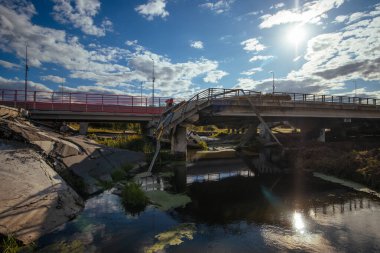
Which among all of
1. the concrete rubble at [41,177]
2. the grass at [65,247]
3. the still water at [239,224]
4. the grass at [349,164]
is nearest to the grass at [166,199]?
the still water at [239,224]

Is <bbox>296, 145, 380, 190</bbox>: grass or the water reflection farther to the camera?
<bbox>296, 145, 380, 190</bbox>: grass

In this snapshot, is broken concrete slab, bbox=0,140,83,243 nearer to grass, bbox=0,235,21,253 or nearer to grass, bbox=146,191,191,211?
grass, bbox=0,235,21,253

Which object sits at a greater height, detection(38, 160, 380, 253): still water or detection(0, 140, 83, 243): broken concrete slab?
detection(0, 140, 83, 243): broken concrete slab

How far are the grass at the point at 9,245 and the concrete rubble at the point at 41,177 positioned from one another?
0.85 feet

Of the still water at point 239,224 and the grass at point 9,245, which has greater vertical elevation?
the grass at point 9,245

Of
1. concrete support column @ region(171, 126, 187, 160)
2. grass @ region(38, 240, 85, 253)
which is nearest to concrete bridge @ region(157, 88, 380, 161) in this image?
concrete support column @ region(171, 126, 187, 160)

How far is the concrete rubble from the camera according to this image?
9305 millimetres

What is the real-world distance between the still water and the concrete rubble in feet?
2.45

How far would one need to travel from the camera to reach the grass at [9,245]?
7793 millimetres

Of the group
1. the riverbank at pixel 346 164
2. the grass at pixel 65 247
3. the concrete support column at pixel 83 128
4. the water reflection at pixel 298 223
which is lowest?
the grass at pixel 65 247

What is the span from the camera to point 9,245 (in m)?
7.95

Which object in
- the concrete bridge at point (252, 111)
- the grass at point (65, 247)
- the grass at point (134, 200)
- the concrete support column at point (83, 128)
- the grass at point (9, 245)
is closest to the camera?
the grass at point (9, 245)

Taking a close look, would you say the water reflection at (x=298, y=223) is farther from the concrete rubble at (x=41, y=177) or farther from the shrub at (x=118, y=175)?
the shrub at (x=118, y=175)

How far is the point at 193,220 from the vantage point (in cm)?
1151
